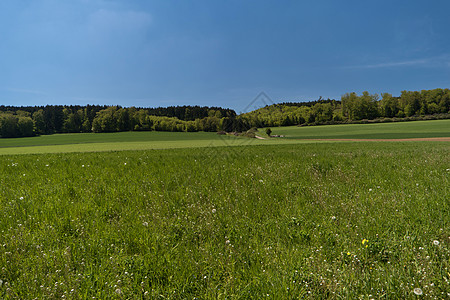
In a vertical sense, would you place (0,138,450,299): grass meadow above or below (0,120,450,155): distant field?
below

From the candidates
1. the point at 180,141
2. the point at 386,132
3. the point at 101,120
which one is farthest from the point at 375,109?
the point at 101,120

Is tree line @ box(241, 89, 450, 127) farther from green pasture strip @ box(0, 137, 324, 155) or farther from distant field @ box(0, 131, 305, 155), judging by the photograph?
green pasture strip @ box(0, 137, 324, 155)

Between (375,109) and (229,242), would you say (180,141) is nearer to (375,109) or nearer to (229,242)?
(229,242)

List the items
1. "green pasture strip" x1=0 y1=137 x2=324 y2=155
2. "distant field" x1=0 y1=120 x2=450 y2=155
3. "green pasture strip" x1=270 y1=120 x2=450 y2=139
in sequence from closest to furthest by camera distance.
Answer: "green pasture strip" x1=0 y1=137 x2=324 y2=155 < "distant field" x1=0 y1=120 x2=450 y2=155 < "green pasture strip" x1=270 y1=120 x2=450 y2=139

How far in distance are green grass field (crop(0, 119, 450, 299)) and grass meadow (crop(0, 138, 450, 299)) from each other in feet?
0.06

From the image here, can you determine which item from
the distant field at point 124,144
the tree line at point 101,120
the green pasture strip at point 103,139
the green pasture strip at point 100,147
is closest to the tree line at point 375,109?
the tree line at point 101,120

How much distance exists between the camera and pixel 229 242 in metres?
3.13

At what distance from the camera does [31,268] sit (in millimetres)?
2588

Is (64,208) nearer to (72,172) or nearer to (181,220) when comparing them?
(181,220)

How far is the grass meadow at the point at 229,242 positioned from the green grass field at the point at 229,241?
0.06 ft

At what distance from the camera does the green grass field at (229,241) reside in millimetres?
2262

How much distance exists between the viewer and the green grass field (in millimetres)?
2262

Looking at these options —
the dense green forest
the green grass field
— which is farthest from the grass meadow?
the dense green forest

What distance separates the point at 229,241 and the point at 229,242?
1.7 inches
